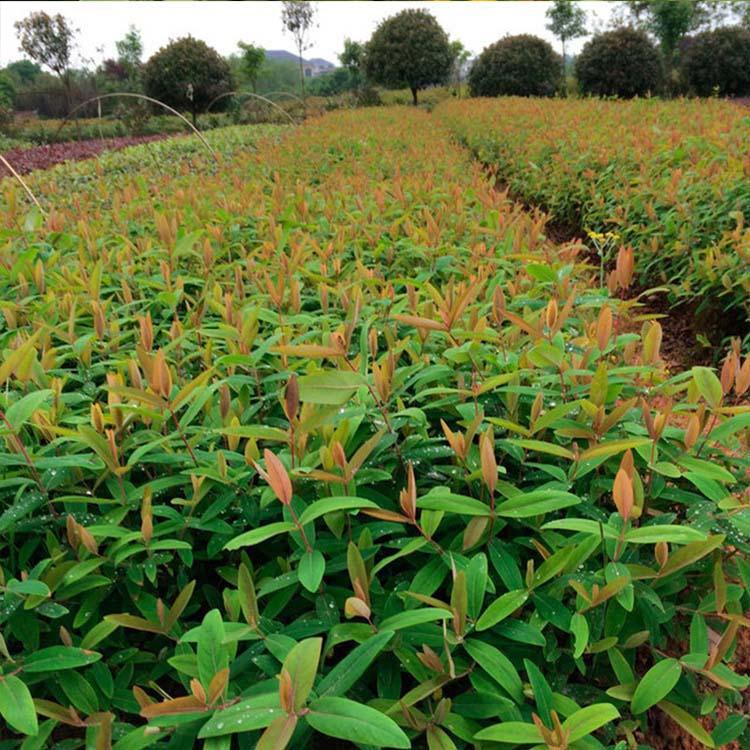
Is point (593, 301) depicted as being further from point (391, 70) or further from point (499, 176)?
point (391, 70)

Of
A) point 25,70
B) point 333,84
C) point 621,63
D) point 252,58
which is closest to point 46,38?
point 252,58

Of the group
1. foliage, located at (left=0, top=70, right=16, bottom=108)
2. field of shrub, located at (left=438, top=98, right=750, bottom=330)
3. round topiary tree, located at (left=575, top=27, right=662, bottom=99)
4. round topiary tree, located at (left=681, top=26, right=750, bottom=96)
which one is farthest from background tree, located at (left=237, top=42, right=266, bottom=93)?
field of shrub, located at (left=438, top=98, right=750, bottom=330)

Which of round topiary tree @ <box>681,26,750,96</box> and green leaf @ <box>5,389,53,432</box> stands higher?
round topiary tree @ <box>681,26,750,96</box>

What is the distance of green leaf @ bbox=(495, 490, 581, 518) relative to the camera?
0.84 m

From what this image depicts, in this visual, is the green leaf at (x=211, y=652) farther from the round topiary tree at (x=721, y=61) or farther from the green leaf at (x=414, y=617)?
the round topiary tree at (x=721, y=61)

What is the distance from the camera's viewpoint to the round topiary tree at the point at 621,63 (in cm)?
2105

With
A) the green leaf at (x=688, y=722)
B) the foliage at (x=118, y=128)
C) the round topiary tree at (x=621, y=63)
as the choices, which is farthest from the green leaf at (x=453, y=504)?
the round topiary tree at (x=621, y=63)

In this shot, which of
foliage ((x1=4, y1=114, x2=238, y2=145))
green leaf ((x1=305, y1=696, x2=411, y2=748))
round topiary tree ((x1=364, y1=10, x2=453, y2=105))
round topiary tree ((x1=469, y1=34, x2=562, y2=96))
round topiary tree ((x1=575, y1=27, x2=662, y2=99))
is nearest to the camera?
green leaf ((x1=305, y1=696, x2=411, y2=748))

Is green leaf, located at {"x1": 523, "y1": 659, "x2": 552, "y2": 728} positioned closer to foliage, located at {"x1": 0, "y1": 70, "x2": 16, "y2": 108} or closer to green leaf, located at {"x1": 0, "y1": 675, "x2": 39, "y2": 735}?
green leaf, located at {"x1": 0, "y1": 675, "x2": 39, "y2": 735}

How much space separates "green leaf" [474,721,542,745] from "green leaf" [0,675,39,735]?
1.66ft

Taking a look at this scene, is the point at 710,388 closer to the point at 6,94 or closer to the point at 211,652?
the point at 211,652

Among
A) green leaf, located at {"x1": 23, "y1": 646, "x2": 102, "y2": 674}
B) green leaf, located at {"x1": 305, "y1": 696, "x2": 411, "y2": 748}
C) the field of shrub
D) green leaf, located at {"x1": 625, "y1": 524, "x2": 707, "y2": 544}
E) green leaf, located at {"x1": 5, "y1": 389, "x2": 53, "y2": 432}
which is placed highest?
the field of shrub

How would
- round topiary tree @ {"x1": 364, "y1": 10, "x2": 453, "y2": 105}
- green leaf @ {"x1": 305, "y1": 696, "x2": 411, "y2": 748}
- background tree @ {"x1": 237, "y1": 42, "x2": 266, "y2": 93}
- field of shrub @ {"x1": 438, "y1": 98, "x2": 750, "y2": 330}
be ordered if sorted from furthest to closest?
background tree @ {"x1": 237, "y1": 42, "x2": 266, "y2": 93}
round topiary tree @ {"x1": 364, "y1": 10, "x2": 453, "y2": 105}
field of shrub @ {"x1": 438, "y1": 98, "x2": 750, "y2": 330}
green leaf @ {"x1": 305, "y1": 696, "x2": 411, "y2": 748}

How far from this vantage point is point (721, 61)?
2091 centimetres
